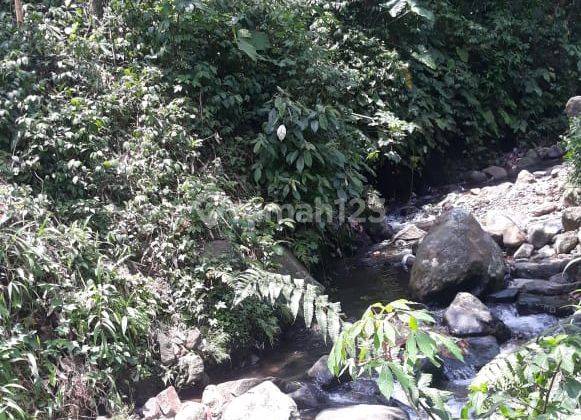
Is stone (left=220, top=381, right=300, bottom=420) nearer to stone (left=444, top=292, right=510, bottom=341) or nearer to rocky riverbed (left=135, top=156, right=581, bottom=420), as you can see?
rocky riverbed (left=135, top=156, right=581, bottom=420)

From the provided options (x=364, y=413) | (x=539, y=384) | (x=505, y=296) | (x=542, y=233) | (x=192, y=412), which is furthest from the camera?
(x=542, y=233)

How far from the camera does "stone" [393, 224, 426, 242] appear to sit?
902 centimetres

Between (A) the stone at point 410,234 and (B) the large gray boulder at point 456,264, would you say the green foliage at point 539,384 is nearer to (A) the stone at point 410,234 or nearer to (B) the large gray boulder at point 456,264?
(B) the large gray boulder at point 456,264

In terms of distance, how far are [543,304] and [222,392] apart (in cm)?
349

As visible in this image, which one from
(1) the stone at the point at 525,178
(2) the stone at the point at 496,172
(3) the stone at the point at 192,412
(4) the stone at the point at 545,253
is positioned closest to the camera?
(3) the stone at the point at 192,412

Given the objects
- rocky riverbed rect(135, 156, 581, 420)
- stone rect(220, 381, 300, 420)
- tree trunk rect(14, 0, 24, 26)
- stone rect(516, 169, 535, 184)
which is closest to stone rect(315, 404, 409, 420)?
rocky riverbed rect(135, 156, 581, 420)

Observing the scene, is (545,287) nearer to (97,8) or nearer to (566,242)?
(566,242)

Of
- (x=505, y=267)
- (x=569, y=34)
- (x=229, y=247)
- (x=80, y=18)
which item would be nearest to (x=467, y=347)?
(x=505, y=267)

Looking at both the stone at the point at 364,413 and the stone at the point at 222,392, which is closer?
the stone at the point at 364,413

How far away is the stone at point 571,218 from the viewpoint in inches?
305

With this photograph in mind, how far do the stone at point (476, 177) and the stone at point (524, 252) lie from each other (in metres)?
3.50

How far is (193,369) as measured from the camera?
521 centimetres

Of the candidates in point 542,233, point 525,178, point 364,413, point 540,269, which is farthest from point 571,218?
point 364,413

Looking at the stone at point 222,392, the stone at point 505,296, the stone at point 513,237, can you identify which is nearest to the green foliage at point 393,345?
the stone at point 222,392
